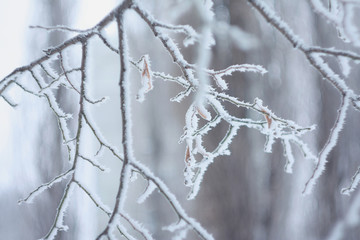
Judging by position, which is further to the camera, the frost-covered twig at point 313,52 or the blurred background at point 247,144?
the blurred background at point 247,144

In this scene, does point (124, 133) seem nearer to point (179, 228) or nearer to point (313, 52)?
point (179, 228)

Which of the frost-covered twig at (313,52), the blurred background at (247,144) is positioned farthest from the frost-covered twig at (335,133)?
the blurred background at (247,144)

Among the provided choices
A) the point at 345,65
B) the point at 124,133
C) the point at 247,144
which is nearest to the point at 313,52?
the point at 345,65

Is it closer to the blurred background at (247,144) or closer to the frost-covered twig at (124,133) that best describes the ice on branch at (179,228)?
the frost-covered twig at (124,133)

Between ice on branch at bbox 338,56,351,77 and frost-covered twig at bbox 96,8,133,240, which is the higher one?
frost-covered twig at bbox 96,8,133,240

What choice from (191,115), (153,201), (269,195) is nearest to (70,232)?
(153,201)

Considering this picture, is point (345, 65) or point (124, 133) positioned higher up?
point (124, 133)

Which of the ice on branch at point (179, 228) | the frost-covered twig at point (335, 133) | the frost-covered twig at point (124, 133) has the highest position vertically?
the frost-covered twig at point (124, 133)

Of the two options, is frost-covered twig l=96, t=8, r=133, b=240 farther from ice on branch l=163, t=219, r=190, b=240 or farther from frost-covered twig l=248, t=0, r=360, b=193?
frost-covered twig l=248, t=0, r=360, b=193

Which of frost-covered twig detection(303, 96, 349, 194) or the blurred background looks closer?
frost-covered twig detection(303, 96, 349, 194)

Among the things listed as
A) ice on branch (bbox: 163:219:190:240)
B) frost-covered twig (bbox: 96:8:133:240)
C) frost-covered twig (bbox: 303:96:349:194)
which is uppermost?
frost-covered twig (bbox: 96:8:133:240)

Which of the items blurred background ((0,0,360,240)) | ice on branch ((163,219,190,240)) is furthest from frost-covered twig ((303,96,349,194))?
blurred background ((0,0,360,240))
